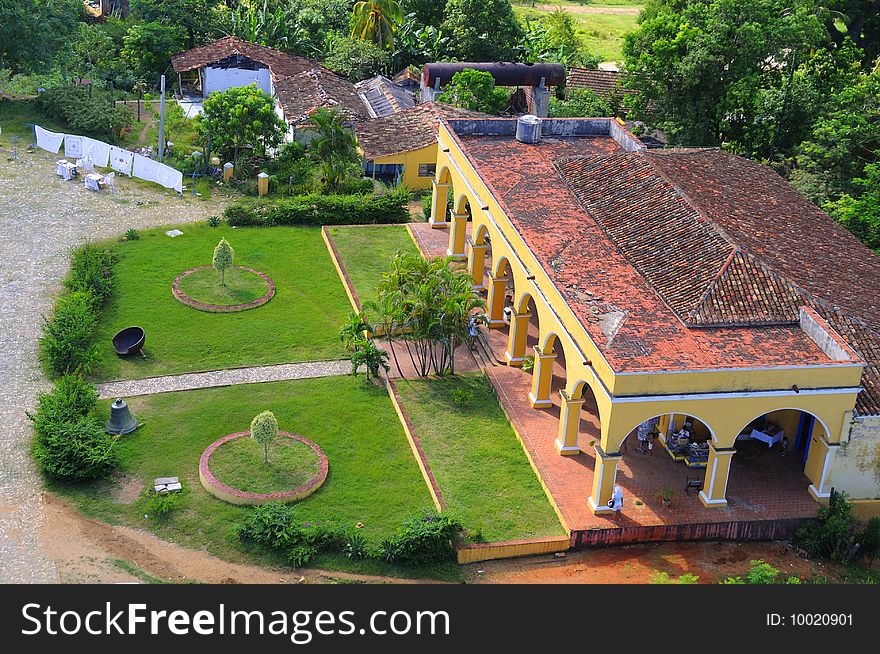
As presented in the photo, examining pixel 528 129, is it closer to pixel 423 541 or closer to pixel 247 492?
pixel 247 492

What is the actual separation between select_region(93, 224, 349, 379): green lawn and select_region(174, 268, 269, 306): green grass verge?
65 centimetres

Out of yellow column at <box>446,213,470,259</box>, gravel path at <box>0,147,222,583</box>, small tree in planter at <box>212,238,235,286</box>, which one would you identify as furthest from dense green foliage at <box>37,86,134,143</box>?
yellow column at <box>446,213,470,259</box>

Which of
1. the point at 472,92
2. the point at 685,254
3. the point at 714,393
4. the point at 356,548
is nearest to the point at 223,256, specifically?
the point at 356,548

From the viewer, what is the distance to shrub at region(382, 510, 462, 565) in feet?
93.9

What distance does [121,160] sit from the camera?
172 ft

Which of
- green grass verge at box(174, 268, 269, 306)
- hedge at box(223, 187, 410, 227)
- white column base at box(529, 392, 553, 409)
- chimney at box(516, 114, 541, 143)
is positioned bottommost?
green grass verge at box(174, 268, 269, 306)

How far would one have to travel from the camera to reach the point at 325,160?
50.4 m

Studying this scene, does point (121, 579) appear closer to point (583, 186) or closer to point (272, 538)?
point (272, 538)

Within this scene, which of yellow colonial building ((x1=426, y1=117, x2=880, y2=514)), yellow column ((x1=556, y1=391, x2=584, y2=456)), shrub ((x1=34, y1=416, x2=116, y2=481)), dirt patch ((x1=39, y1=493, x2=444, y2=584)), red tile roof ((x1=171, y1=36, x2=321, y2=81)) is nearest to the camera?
dirt patch ((x1=39, y1=493, x2=444, y2=584))

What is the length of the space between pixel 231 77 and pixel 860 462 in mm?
41567

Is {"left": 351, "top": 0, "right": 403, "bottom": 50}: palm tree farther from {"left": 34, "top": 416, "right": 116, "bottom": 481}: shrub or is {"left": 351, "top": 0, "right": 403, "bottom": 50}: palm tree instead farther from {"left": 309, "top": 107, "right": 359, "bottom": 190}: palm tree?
{"left": 34, "top": 416, "right": 116, "bottom": 481}: shrub

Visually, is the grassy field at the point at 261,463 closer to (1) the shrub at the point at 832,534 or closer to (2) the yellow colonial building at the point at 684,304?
(2) the yellow colonial building at the point at 684,304

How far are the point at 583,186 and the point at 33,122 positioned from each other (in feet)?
100

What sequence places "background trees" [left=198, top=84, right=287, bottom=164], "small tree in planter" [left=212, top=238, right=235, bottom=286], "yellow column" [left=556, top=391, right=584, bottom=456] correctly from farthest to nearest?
1. "background trees" [left=198, top=84, right=287, bottom=164]
2. "small tree in planter" [left=212, top=238, right=235, bottom=286]
3. "yellow column" [left=556, top=391, right=584, bottom=456]
